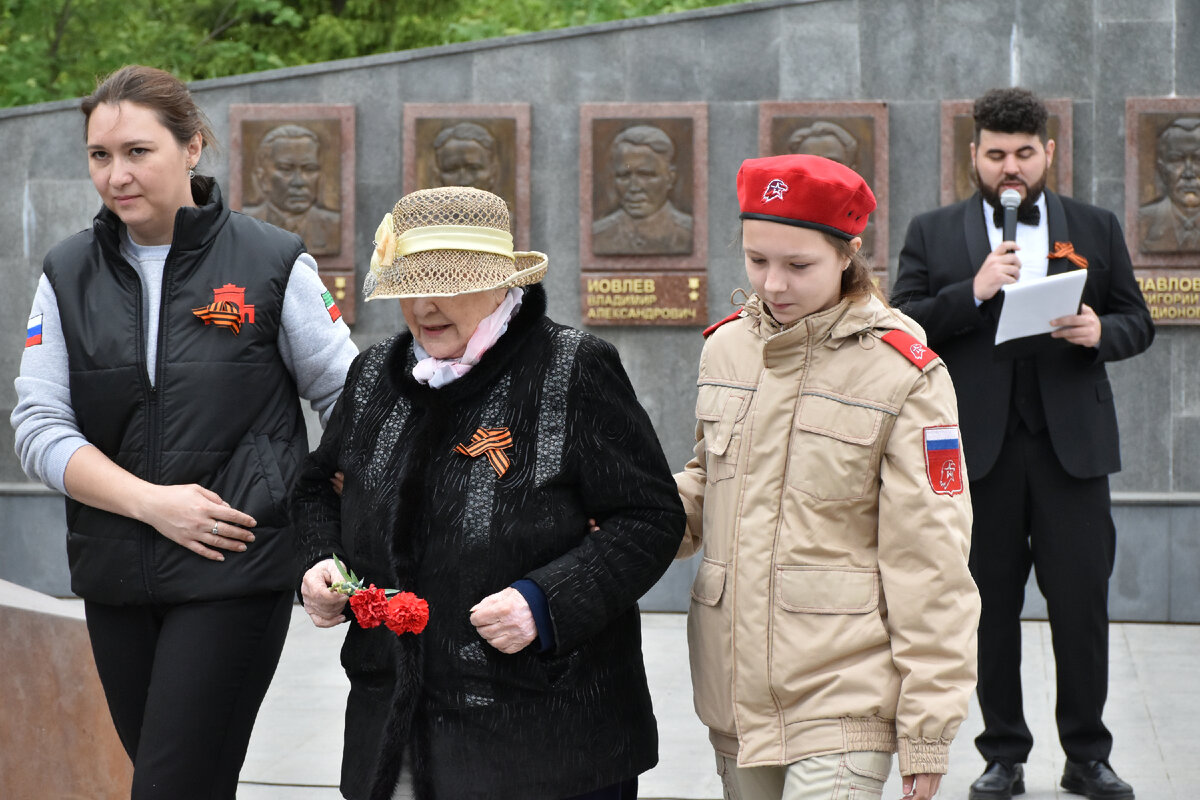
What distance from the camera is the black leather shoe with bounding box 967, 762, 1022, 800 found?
4.94 m

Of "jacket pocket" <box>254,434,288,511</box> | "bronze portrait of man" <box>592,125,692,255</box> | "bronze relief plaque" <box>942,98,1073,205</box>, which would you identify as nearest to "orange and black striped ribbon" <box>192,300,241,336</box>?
"jacket pocket" <box>254,434,288,511</box>

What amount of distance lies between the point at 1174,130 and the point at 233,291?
5838mm

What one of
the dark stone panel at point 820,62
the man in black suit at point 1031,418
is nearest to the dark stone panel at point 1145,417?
the dark stone panel at point 820,62

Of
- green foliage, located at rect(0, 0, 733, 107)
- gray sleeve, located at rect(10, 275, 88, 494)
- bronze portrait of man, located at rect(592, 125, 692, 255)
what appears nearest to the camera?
gray sleeve, located at rect(10, 275, 88, 494)

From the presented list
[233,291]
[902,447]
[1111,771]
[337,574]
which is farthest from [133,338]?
[1111,771]

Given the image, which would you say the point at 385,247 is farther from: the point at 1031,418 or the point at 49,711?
the point at 1031,418

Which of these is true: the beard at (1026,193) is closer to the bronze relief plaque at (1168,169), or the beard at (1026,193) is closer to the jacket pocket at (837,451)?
the jacket pocket at (837,451)

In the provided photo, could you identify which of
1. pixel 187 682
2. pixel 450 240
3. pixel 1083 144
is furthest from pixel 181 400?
pixel 1083 144

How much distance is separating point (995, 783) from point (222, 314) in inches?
114

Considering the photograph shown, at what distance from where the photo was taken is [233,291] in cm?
340

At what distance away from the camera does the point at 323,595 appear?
2.87 meters

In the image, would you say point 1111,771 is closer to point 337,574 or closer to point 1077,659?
point 1077,659

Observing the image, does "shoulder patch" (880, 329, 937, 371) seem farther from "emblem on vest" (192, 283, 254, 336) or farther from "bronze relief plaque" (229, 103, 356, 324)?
"bronze relief plaque" (229, 103, 356, 324)

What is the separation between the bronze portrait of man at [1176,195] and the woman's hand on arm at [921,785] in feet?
19.0
